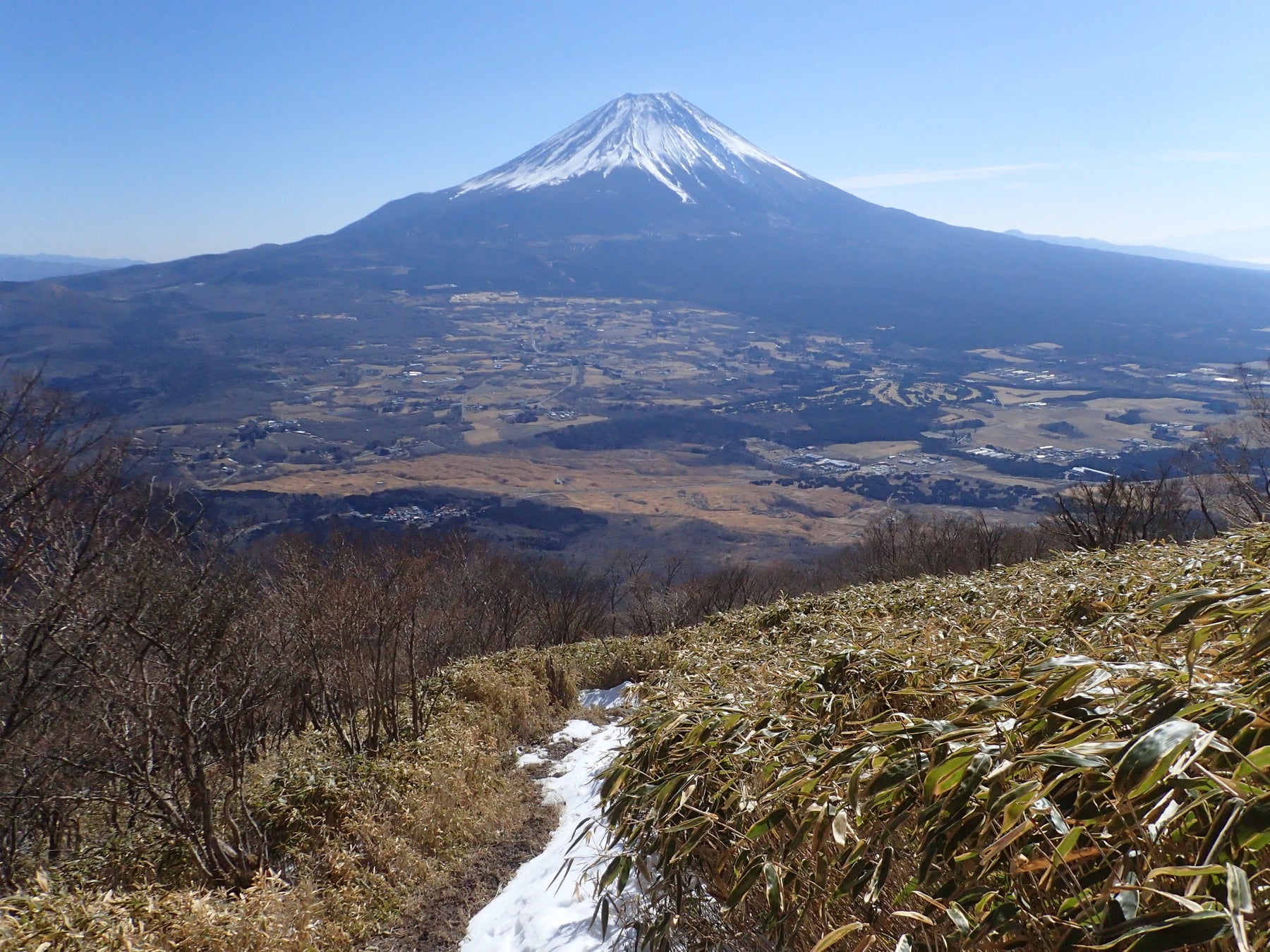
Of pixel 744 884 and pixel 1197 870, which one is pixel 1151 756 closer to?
pixel 1197 870

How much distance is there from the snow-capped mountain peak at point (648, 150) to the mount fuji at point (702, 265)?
A: 533 millimetres

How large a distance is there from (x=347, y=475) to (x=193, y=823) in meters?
60.5

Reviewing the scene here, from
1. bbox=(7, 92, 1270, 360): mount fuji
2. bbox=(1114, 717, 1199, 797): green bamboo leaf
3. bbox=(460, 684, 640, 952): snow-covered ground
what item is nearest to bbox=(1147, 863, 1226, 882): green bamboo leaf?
bbox=(1114, 717, 1199, 797): green bamboo leaf

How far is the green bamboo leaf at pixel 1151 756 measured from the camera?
2.97 feet

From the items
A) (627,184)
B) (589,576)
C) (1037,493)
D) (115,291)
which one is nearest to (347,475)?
(589,576)

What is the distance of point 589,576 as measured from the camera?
74.3 ft

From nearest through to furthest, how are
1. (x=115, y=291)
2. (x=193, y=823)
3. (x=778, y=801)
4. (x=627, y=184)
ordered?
1. (x=778, y=801)
2. (x=193, y=823)
3. (x=115, y=291)
4. (x=627, y=184)

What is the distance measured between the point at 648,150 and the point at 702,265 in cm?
4389

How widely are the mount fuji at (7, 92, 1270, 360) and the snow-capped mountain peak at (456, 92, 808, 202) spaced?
1.75 feet

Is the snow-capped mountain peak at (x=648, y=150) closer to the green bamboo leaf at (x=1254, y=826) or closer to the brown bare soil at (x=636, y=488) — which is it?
the brown bare soil at (x=636, y=488)

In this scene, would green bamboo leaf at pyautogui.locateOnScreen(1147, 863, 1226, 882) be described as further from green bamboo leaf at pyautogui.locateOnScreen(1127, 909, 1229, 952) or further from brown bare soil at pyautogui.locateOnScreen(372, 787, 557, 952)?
brown bare soil at pyautogui.locateOnScreen(372, 787, 557, 952)

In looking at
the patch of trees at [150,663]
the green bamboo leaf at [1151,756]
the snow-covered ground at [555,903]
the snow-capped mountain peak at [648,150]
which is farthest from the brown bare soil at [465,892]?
the snow-capped mountain peak at [648,150]

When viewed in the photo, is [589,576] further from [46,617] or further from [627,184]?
[627,184]

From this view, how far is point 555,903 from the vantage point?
3.13 meters
